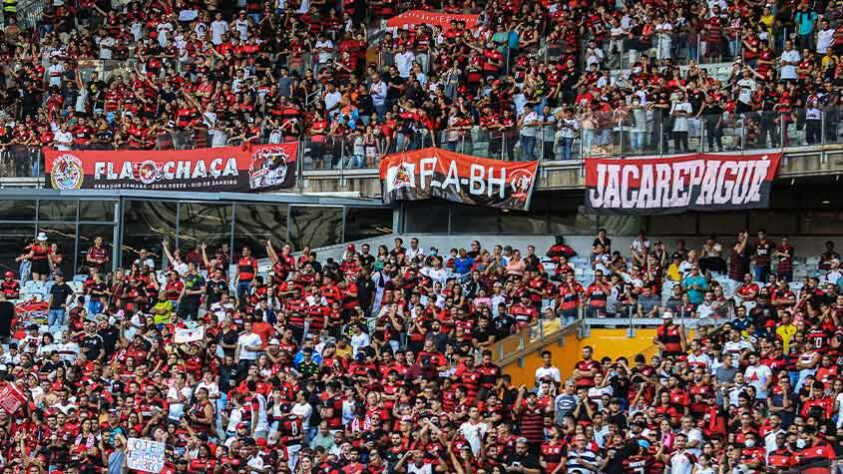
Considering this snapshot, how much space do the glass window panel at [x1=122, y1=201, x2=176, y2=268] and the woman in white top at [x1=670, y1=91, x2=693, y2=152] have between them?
30.2ft

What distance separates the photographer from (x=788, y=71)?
2995 cm

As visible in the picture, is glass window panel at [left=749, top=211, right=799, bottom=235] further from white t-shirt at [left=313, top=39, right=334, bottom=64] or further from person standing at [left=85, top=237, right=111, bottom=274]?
person standing at [left=85, top=237, right=111, bottom=274]

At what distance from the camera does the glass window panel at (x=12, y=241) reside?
1337 inches

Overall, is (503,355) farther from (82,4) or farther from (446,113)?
(82,4)

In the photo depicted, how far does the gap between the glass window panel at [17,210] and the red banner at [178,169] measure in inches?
34.7

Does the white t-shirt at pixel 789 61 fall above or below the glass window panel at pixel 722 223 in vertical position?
above

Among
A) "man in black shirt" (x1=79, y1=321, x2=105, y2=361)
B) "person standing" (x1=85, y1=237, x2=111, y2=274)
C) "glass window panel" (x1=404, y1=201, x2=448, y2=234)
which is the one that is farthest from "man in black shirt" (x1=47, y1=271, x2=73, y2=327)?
"glass window panel" (x1=404, y1=201, x2=448, y2=234)

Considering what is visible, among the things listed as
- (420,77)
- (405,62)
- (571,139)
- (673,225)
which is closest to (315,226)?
(420,77)

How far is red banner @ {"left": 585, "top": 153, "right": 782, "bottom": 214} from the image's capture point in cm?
2855

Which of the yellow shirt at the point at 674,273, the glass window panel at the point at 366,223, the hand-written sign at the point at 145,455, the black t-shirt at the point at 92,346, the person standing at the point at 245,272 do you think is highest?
the glass window panel at the point at 366,223

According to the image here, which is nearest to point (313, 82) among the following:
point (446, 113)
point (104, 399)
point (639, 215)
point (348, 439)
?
point (446, 113)

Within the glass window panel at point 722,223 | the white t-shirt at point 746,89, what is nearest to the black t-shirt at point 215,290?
the glass window panel at point 722,223

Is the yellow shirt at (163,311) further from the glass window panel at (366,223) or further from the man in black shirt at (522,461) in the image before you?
the man in black shirt at (522,461)

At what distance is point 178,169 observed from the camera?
34500 millimetres
